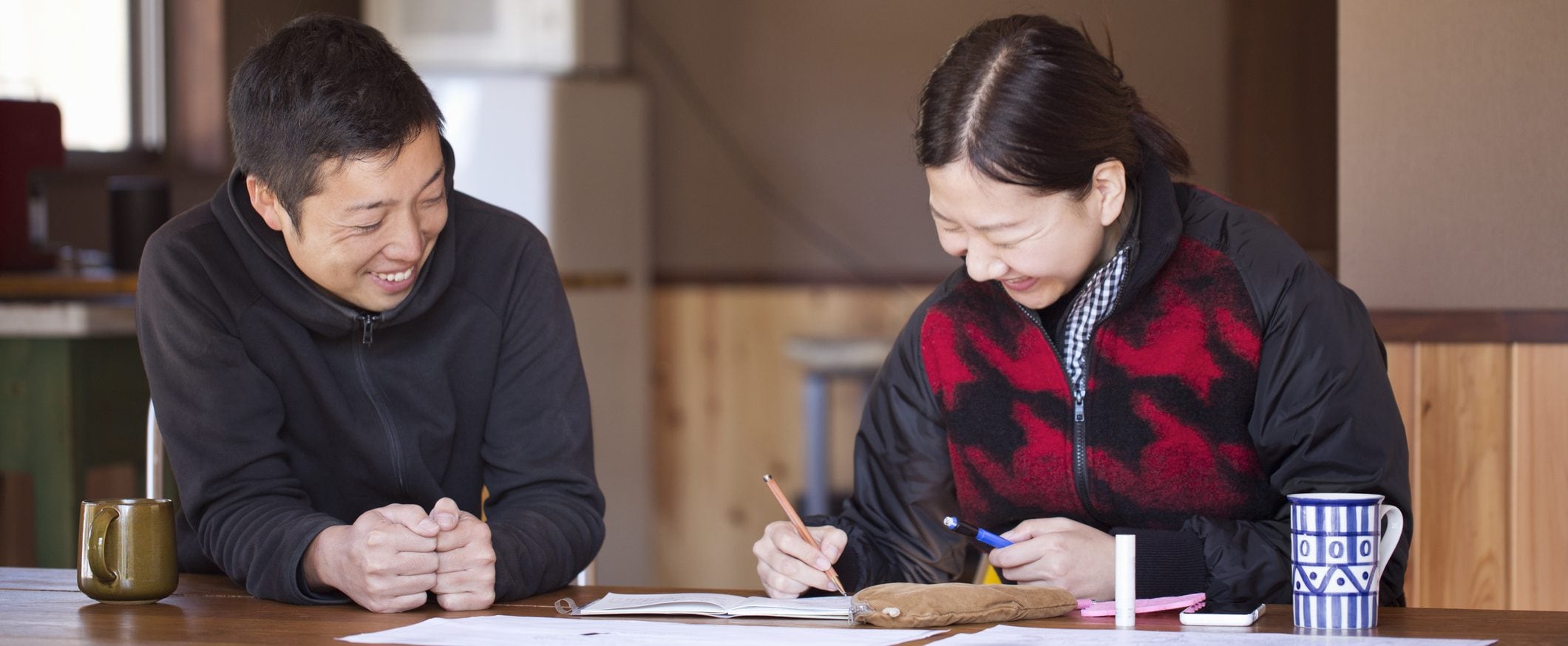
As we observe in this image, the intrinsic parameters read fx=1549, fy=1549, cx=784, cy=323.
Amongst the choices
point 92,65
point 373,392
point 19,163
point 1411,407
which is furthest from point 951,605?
point 92,65

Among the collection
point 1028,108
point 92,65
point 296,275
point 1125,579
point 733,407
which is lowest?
point 733,407

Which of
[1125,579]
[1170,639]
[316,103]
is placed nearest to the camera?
[1170,639]

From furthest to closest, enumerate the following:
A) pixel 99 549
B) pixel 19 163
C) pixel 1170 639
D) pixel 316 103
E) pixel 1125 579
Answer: pixel 19 163 < pixel 316 103 < pixel 99 549 < pixel 1125 579 < pixel 1170 639

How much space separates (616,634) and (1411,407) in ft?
4.15

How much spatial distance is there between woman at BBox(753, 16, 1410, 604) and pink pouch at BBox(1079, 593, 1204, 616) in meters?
0.08

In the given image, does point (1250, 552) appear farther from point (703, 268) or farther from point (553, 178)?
point (703, 268)

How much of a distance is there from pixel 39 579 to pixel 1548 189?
5.97 ft

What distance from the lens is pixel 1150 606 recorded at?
1275mm

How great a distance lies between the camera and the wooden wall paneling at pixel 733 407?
4.32 metres

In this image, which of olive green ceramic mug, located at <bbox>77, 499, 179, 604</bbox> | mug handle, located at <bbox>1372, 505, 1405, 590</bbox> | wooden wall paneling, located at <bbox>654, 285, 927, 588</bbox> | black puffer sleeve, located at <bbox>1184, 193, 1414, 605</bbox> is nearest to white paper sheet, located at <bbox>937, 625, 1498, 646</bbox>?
mug handle, located at <bbox>1372, 505, 1405, 590</bbox>

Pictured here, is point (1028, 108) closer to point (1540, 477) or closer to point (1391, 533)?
point (1391, 533)

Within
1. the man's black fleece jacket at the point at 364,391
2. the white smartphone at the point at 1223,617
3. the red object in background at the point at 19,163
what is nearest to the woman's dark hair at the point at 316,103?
the man's black fleece jacket at the point at 364,391

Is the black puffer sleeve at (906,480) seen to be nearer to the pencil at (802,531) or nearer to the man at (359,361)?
the pencil at (802,531)

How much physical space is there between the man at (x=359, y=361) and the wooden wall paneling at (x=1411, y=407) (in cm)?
107
